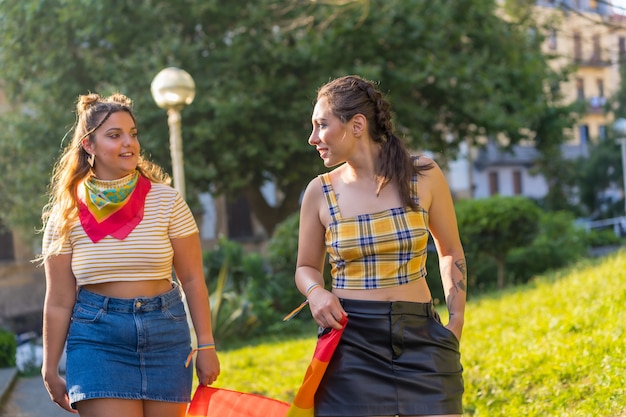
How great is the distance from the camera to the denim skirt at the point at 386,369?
3.14 meters

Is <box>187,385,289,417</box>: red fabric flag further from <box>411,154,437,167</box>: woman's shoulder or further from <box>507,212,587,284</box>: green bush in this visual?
<box>507,212,587,284</box>: green bush

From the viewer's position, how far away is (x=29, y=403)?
7.66 metres

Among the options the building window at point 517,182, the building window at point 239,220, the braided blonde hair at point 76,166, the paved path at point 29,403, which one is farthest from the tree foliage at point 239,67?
the building window at point 517,182

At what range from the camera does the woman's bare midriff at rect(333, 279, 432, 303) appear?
3.21 m

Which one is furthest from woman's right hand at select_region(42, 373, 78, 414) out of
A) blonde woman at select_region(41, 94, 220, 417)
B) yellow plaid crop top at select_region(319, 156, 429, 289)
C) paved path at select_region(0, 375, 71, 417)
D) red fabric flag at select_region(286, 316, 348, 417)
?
paved path at select_region(0, 375, 71, 417)

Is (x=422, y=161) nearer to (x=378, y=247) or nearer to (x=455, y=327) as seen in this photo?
(x=378, y=247)

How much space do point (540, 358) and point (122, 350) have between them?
3683mm

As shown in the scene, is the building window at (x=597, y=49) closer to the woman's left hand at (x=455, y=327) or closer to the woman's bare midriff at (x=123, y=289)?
the woman's left hand at (x=455, y=327)

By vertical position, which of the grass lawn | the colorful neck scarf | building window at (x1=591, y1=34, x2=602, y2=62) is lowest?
the grass lawn

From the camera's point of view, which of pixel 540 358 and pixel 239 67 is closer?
pixel 540 358

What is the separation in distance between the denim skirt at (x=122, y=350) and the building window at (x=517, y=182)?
45.4 metres

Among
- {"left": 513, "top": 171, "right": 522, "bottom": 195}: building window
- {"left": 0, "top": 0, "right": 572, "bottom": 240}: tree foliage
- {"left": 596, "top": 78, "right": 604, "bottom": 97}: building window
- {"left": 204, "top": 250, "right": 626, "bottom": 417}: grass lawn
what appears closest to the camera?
{"left": 204, "top": 250, "right": 626, "bottom": 417}: grass lawn

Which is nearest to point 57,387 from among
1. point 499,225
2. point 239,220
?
point 499,225

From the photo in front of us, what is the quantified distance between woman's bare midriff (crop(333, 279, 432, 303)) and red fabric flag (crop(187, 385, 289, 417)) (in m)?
0.54
